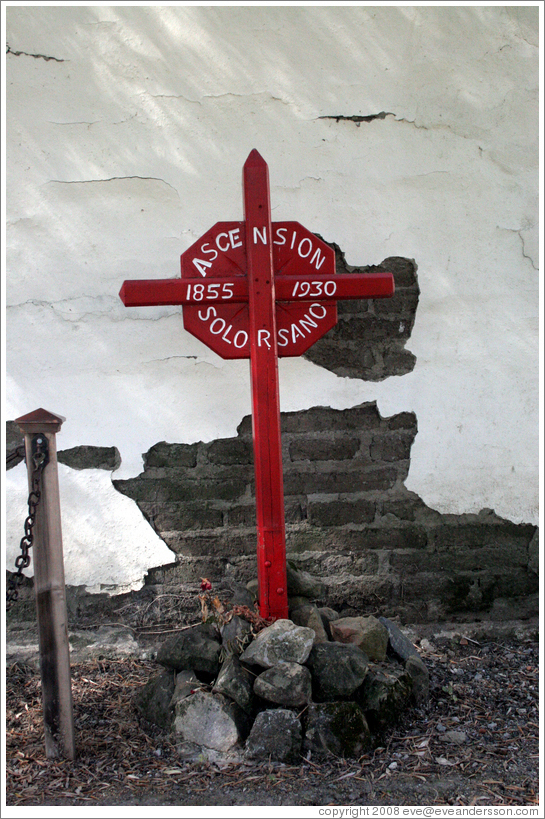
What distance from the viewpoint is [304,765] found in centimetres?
223

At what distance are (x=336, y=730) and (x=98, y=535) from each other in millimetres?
1461

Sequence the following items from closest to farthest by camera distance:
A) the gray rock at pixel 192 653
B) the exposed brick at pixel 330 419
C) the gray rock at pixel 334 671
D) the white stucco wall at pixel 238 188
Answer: the gray rock at pixel 334 671 → the gray rock at pixel 192 653 → the white stucco wall at pixel 238 188 → the exposed brick at pixel 330 419

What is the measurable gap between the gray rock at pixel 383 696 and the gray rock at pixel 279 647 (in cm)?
28

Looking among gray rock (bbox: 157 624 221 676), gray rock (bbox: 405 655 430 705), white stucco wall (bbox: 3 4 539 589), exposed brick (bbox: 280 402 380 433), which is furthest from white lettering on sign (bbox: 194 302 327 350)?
gray rock (bbox: 405 655 430 705)

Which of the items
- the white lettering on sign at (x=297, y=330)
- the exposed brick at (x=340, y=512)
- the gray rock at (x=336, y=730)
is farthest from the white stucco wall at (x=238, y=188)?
the gray rock at (x=336, y=730)

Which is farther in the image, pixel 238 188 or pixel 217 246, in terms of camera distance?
pixel 238 188

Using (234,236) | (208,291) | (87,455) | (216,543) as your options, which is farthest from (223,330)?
(216,543)

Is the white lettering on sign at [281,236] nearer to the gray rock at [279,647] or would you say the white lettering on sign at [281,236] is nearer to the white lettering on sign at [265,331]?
the white lettering on sign at [265,331]

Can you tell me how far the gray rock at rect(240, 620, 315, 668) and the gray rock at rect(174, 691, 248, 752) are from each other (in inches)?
7.2

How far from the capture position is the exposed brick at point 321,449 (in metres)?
3.13

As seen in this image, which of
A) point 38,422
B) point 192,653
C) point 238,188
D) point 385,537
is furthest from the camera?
point 385,537

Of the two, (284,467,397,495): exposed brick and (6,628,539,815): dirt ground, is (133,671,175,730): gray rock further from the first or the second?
(284,467,397,495): exposed brick

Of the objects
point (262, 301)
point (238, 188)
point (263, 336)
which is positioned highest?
point (238, 188)

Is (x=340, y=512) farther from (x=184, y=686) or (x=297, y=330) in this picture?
(x=184, y=686)
